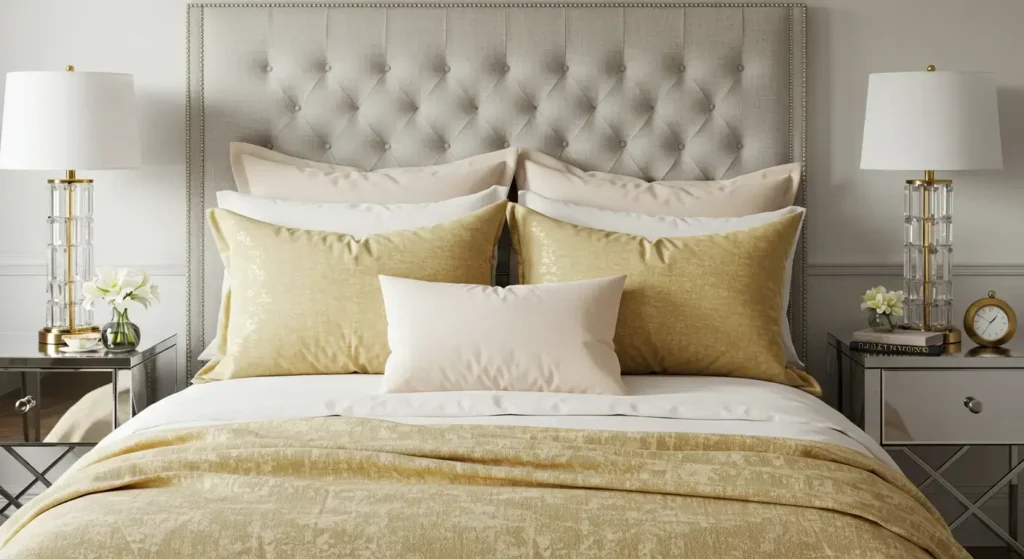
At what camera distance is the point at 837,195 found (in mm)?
3373

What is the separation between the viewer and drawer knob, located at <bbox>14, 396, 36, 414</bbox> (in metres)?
2.86

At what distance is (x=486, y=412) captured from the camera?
228cm

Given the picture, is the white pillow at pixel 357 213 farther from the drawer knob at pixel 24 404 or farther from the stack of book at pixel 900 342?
the stack of book at pixel 900 342

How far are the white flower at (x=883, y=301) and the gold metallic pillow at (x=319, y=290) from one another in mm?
1215

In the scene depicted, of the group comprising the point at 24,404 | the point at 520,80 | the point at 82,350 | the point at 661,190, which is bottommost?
the point at 24,404

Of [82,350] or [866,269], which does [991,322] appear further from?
[82,350]

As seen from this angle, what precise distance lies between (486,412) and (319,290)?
0.65m

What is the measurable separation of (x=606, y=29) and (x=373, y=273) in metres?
1.19

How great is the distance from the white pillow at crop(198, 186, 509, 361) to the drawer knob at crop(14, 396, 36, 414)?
48 cm

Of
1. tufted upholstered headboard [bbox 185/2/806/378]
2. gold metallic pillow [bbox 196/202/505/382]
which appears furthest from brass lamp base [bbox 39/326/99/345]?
tufted upholstered headboard [bbox 185/2/806/378]

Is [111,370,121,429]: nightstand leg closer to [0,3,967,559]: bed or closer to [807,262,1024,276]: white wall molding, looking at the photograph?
[0,3,967,559]: bed

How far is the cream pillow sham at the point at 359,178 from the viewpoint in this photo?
10.2 ft

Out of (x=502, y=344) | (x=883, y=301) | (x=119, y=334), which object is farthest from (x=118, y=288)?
(x=883, y=301)

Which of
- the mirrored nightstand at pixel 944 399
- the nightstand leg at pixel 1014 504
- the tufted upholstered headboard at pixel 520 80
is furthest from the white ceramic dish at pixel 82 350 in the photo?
the nightstand leg at pixel 1014 504
